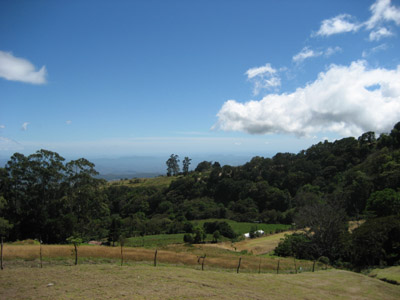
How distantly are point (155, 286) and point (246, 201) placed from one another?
274 feet

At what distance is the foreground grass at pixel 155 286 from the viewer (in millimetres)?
10828

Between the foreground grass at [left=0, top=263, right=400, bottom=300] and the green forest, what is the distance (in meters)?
13.6

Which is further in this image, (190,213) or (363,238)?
(190,213)

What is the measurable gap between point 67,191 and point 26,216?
23.4ft

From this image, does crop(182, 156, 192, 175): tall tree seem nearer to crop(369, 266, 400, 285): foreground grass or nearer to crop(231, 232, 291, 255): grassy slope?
crop(231, 232, 291, 255): grassy slope

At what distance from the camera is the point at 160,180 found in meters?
136

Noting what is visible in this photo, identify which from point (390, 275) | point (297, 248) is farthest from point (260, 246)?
point (390, 275)

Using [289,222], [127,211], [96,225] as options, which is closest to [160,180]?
[127,211]

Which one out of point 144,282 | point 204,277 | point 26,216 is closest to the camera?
point 144,282

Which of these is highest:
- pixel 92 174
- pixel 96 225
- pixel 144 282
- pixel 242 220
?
pixel 92 174

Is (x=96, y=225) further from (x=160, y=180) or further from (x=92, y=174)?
(x=160, y=180)

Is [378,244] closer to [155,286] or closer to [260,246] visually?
[260,246]

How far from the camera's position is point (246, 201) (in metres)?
92.8

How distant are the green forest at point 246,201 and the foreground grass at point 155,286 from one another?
44.6ft
